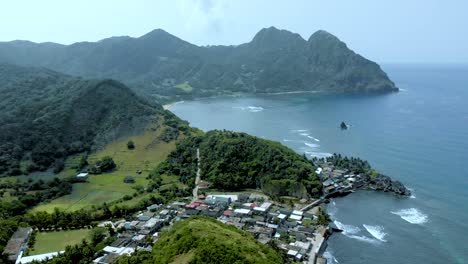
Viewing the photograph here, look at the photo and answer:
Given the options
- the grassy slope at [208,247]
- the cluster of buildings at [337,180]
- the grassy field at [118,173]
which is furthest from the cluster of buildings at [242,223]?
the grassy field at [118,173]

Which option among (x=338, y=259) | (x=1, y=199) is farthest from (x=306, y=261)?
(x=1, y=199)

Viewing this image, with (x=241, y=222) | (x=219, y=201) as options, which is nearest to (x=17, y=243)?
(x=219, y=201)

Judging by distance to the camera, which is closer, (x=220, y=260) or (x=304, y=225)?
(x=220, y=260)

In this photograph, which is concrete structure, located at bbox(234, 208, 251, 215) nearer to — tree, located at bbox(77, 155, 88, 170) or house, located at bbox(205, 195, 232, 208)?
house, located at bbox(205, 195, 232, 208)

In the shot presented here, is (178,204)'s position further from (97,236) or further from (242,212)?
(97,236)

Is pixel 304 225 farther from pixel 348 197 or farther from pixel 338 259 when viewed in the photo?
pixel 348 197

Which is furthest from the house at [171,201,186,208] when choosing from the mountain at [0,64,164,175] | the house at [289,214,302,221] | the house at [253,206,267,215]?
the mountain at [0,64,164,175]

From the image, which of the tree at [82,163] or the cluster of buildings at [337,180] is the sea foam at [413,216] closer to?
the cluster of buildings at [337,180]
